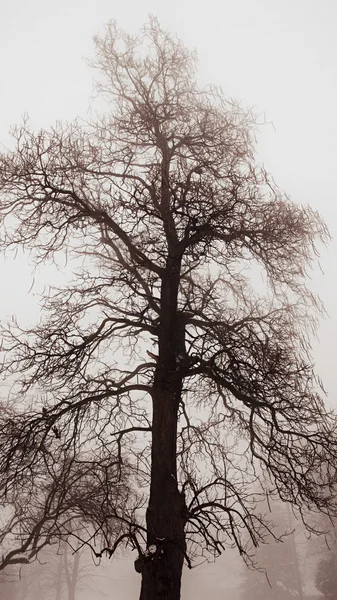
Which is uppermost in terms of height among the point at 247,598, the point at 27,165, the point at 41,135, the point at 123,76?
the point at 123,76

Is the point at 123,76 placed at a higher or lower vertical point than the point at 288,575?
higher

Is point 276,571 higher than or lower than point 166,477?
higher

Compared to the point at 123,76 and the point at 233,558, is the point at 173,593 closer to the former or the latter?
the point at 123,76

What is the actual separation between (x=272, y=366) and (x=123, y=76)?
620 cm

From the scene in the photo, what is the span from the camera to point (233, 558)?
220ft

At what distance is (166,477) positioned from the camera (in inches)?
225

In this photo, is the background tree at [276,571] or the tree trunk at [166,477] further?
the background tree at [276,571]

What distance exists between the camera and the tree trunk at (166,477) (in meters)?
5.20

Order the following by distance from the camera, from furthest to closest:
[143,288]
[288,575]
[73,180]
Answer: [288,575], [143,288], [73,180]

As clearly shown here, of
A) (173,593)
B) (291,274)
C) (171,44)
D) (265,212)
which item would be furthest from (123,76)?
(173,593)

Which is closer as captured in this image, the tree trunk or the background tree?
the tree trunk

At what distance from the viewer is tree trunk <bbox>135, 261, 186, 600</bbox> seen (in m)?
5.20

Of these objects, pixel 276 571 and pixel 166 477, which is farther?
pixel 276 571

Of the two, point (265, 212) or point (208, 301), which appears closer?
point (265, 212)
